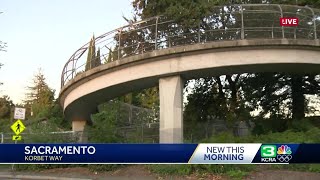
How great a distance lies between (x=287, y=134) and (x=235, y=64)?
4.14m

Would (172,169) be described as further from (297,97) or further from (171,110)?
(297,97)

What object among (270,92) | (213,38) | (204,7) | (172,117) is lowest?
(172,117)

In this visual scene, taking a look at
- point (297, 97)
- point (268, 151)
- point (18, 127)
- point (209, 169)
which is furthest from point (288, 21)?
point (18, 127)

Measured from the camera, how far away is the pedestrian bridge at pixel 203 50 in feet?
72.5

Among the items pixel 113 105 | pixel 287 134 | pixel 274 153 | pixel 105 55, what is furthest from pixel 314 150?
pixel 113 105

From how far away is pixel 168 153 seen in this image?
43.0 feet

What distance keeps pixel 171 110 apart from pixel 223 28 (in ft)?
16.0

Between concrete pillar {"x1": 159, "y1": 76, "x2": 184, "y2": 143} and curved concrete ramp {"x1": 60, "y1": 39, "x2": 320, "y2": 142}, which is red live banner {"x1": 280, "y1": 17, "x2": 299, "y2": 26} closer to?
curved concrete ramp {"x1": 60, "y1": 39, "x2": 320, "y2": 142}

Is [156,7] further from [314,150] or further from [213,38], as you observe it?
[314,150]

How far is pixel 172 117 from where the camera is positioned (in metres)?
23.1

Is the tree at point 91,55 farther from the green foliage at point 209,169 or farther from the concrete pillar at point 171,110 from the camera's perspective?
the green foliage at point 209,169

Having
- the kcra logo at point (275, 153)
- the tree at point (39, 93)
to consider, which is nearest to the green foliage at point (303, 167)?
the kcra logo at point (275, 153)

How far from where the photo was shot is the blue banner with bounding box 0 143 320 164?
12.9m

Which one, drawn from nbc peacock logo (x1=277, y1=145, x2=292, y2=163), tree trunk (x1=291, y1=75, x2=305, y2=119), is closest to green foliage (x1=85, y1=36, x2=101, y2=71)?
tree trunk (x1=291, y1=75, x2=305, y2=119)
